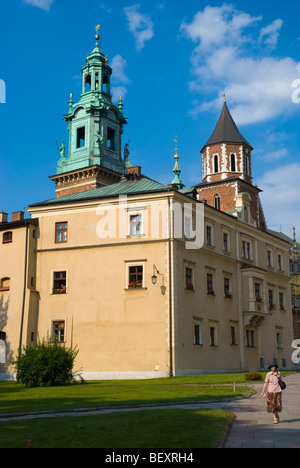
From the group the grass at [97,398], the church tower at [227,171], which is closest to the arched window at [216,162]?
the church tower at [227,171]

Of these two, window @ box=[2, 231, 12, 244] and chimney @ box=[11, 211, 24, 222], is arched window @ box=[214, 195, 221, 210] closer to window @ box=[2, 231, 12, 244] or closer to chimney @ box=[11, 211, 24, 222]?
chimney @ box=[11, 211, 24, 222]

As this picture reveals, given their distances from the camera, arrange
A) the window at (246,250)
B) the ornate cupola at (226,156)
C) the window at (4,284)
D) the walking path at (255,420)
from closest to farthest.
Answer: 1. the walking path at (255,420)
2. the window at (4,284)
3. the window at (246,250)
4. the ornate cupola at (226,156)

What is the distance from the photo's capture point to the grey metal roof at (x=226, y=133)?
60844 mm

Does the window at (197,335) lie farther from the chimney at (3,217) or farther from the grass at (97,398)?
the chimney at (3,217)

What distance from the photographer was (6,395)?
1060 inches

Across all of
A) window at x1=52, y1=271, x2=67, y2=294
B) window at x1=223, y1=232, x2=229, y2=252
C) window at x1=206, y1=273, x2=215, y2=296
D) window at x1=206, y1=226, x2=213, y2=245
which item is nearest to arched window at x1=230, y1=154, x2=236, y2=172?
window at x1=223, y1=232, x2=229, y2=252

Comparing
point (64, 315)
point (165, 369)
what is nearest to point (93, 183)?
point (64, 315)

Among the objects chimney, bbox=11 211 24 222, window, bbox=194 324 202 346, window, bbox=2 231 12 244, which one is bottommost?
window, bbox=194 324 202 346

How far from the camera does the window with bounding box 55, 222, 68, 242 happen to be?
43.7 meters

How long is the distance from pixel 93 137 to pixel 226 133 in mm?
16195

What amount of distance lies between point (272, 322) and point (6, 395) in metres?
32.3

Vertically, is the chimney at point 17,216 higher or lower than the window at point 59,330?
higher

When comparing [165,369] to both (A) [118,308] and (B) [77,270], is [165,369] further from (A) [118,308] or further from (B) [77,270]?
(B) [77,270]

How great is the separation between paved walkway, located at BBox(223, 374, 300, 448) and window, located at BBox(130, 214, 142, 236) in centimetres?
2144
